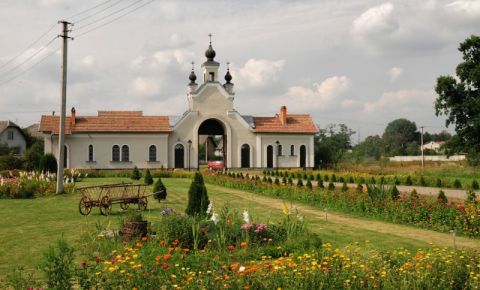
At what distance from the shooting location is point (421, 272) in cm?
620

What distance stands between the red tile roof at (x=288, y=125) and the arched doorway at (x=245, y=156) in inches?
69.3

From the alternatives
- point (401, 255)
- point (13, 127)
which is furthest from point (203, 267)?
point (13, 127)

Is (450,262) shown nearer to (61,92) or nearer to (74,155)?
(61,92)

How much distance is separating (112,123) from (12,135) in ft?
68.9

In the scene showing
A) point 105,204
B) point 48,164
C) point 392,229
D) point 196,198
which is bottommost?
point 392,229

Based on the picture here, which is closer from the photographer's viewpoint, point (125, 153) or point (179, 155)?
point (125, 153)

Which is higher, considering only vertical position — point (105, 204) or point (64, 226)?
point (105, 204)

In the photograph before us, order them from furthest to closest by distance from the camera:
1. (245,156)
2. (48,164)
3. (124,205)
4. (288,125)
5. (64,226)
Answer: (288,125), (245,156), (48,164), (124,205), (64,226)

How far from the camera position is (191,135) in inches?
1731

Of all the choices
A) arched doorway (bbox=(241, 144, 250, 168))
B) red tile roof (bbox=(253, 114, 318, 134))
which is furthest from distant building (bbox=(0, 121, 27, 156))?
red tile roof (bbox=(253, 114, 318, 134))

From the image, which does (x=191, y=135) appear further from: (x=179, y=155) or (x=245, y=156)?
(x=245, y=156)

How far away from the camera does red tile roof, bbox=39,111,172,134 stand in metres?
41.6

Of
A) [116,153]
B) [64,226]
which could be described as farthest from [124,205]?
[116,153]

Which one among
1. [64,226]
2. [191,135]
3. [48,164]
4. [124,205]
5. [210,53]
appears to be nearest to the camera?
[64,226]
